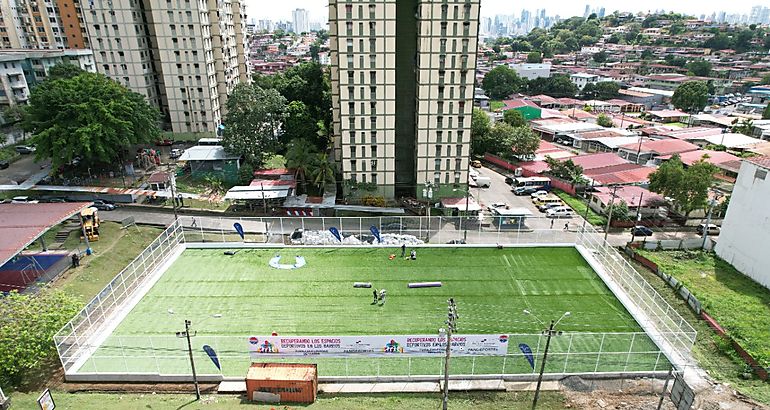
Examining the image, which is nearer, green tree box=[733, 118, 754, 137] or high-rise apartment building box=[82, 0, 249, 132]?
high-rise apartment building box=[82, 0, 249, 132]

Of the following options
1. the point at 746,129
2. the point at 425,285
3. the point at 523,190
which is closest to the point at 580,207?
the point at 523,190

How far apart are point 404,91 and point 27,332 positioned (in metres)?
36.8

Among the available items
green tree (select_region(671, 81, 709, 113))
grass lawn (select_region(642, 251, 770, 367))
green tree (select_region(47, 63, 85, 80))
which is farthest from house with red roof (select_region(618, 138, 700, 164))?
green tree (select_region(47, 63, 85, 80))

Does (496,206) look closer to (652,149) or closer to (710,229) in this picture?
(710,229)

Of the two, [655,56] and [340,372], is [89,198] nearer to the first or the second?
[340,372]

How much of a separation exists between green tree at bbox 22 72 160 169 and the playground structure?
9.61m

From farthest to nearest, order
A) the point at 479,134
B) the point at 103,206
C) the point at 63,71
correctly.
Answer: the point at 479,134, the point at 63,71, the point at 103,206

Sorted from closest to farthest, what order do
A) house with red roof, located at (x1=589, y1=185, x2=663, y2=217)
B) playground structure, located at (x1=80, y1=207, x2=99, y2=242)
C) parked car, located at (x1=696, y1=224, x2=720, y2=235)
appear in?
playground structure, located at (x1=80, y1=207, x2=99, y2=242), parked car, located at (x1=696, y1=224, x2=720, y2=235), house with red roof, located at (x1=589, y1=185, x2=663, y2=217)

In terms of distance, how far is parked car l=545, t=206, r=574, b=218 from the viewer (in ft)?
149

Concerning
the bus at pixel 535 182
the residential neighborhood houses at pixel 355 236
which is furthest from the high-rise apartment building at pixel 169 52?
the bus at pixel 535 182

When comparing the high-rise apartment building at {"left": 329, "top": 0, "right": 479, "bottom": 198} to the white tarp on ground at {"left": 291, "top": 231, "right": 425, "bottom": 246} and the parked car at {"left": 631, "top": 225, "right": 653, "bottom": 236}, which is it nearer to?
the white tarp on ground at {"left": 291, "top": 231, "right": 425, "bottom": 246}

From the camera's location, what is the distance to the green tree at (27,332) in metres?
21.8

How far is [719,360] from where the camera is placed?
25625 millimetres

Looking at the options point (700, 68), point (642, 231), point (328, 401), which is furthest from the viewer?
point (700, 68)
